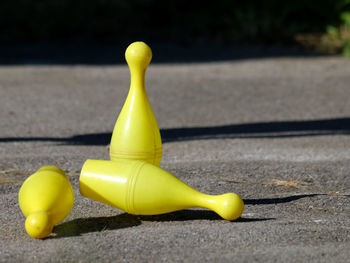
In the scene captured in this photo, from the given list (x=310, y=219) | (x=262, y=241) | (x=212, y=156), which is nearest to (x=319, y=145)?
(x=212, y=156)

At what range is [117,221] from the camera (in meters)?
3.00

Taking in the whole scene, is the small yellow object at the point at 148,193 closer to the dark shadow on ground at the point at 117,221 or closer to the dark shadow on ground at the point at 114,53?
the dark shadow on ground at the point at 117,221

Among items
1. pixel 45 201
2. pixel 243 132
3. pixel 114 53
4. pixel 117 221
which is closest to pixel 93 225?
pixel 117 221

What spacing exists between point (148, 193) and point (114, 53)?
8.32m

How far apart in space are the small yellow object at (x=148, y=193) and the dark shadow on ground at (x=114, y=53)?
7.11 meters

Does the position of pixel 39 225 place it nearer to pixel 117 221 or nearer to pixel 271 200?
pixel 117 221

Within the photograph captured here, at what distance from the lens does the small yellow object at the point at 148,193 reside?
284 cm

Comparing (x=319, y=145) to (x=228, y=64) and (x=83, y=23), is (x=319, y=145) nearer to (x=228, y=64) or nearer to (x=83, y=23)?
(x=228, y=64)

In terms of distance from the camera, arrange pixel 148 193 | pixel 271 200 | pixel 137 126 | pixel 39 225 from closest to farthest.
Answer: pixel 39 225, pixel 148 193, pixel 137 126, pixel 271 200

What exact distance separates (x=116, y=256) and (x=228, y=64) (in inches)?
293

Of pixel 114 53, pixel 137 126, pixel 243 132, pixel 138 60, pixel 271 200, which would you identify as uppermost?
pixel 138 60

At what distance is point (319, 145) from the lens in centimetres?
490

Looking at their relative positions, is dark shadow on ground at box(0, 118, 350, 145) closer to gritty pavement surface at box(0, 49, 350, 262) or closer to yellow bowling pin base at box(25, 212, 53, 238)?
gritty pavement surface at box(0, 49, 350, 262)

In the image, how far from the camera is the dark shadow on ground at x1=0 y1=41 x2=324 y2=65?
10.1 meters
